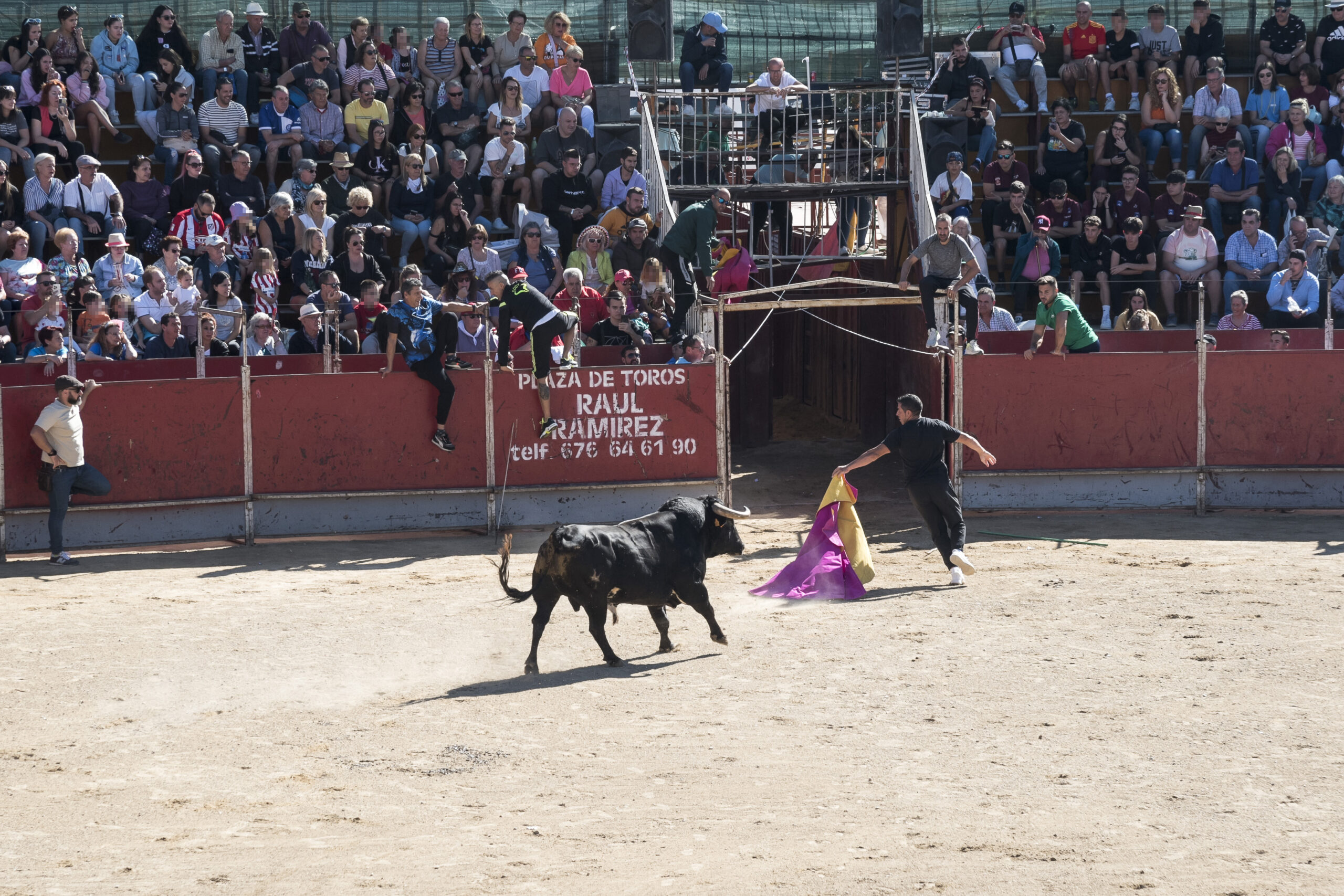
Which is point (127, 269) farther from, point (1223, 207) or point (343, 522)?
point (1223, 207)

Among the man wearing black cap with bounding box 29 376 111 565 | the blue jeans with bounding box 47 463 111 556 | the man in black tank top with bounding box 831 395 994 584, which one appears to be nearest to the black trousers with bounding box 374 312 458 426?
the man wearing black cap with bounding box 29 376 111 565

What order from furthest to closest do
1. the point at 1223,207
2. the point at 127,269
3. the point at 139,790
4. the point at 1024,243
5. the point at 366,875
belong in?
the point at 1223,207
the point at 1024,243
the point at 127,269
the point at 139,790
the point at 366,875

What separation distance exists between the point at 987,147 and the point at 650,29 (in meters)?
4.43

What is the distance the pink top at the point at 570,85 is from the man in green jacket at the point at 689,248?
4384 mm

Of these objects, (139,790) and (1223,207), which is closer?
(139,790)

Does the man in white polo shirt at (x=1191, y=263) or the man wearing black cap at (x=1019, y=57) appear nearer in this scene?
the man in white polo shirt at (x=1191, y=263)

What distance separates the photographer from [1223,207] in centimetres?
1978

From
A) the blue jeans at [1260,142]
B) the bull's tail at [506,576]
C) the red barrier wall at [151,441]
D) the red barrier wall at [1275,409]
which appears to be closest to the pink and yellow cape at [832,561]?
the bull's tail at [506,576]

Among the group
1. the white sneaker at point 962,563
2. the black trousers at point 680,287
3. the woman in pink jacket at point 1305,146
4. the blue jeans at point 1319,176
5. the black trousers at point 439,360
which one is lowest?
the white sneaker at point 962,563

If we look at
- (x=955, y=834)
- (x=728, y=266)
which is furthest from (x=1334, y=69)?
(x=955, y=834)

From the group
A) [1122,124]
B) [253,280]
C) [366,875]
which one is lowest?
[366,875]

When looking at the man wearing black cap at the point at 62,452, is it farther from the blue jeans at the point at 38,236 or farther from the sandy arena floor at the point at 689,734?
the blue jeans at the point at 38,236

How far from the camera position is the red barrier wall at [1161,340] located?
16.7 m

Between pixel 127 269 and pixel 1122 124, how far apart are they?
11.9 metres
